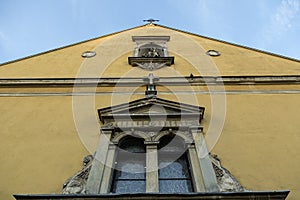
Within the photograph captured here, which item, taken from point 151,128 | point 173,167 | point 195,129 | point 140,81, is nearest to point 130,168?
point 173,167

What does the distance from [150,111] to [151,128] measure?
0.58 metres

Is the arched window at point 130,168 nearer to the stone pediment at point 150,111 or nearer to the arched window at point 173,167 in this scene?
the arched window at point 173,167

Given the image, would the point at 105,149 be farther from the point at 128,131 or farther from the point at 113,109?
the point at 113,109

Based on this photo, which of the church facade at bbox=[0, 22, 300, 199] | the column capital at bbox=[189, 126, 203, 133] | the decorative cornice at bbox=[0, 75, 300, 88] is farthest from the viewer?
the decorative cornice at bbox=[0, 75, 300, 88]

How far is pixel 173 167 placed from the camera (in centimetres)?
709

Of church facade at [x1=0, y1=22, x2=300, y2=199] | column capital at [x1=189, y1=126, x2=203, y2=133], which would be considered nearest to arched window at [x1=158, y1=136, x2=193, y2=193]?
church facade at [x1=0, y1=22, x2=300, y2=199]

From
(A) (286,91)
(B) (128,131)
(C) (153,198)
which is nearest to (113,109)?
(B) (128,131)

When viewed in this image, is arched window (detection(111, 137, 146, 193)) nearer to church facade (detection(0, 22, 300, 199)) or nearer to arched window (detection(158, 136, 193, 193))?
church facade (detection(0, 22, 300, 199))

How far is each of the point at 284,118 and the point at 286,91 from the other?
141cm

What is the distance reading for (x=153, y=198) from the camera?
5.40 meters

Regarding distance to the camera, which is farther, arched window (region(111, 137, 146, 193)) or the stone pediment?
the stone pediment

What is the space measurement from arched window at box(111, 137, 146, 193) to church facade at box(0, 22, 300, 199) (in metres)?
0.02

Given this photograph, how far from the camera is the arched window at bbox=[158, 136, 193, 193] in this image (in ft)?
21.7

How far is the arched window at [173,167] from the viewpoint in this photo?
6.61 metres
